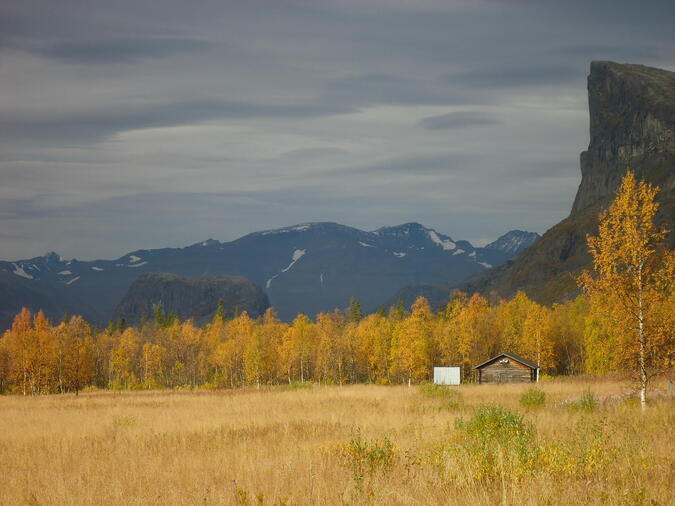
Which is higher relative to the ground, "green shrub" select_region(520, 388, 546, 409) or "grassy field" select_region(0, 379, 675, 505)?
"grassy field" select_region(0, 379, 675, 505)

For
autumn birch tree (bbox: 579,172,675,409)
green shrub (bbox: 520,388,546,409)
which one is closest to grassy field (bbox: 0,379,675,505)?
green shrub (bbox: 520,388,546,409)

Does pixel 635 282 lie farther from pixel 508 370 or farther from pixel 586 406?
pixel 508 370

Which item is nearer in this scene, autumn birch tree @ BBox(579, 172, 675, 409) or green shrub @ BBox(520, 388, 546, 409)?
autumn birch tree @ BBox(579, 172, 675, 409)

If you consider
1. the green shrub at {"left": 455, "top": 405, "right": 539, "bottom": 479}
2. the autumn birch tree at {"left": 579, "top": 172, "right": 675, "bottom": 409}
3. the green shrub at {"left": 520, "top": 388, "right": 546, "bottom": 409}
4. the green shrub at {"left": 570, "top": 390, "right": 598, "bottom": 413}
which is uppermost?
the autumn birch tree at {"left": 579, "top": 172, "right": 675, "bottom": 409}

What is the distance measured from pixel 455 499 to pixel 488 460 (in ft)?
7.61

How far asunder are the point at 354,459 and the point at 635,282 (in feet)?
43.4

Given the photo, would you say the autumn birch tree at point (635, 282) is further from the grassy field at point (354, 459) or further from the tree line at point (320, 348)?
the tree line at point (320, 348)

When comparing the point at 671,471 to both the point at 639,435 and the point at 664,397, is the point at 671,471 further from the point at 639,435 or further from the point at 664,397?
the point at 664,397

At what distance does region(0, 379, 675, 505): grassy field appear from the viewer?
32.7ft

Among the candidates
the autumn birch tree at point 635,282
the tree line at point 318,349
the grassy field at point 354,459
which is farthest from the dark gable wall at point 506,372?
the autumn birch tree at point 635,282

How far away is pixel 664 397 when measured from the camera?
2355 centimetres

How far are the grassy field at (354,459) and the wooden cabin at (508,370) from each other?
4410cm

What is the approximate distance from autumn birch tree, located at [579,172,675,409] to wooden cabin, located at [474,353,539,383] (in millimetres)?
46705

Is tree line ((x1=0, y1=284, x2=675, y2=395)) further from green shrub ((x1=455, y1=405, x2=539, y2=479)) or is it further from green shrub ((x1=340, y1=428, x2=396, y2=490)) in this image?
green shrub ((x1=340, y1=428, x2=396, y2=490))
